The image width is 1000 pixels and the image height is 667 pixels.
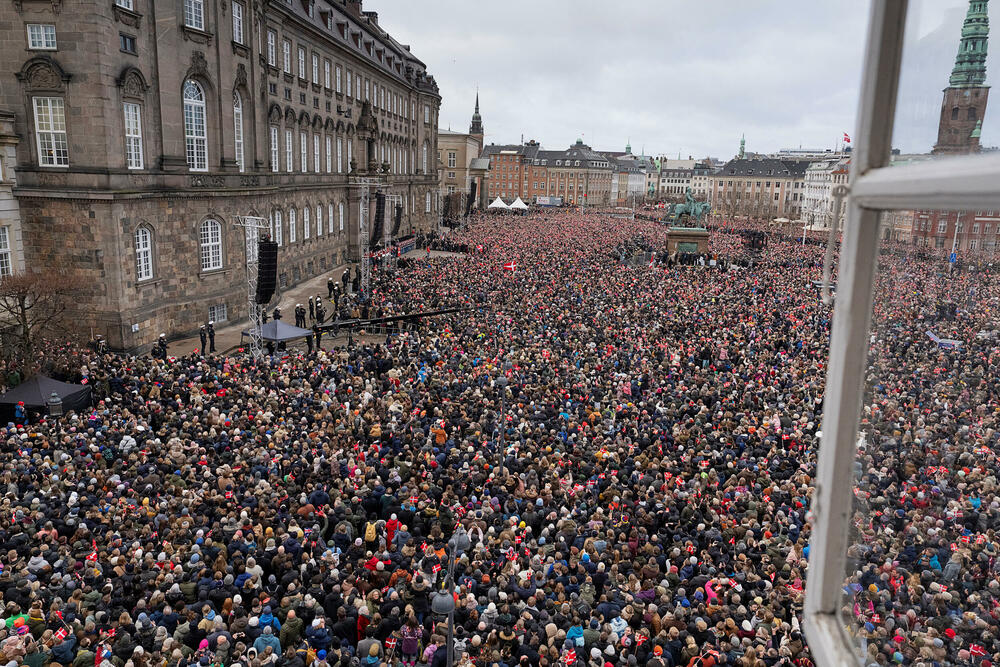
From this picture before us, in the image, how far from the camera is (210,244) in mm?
30484

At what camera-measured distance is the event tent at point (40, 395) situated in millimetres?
17500

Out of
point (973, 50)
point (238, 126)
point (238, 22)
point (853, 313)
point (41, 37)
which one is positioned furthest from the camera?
point (238, 126)

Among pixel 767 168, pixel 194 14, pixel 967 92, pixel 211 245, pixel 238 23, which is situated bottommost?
pixel 211 245

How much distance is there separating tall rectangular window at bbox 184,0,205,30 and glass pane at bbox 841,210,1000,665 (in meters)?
31.8

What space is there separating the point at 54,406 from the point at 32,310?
7269 mm

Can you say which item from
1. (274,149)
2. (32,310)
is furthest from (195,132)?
(32,310)

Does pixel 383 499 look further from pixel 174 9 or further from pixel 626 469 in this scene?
pixel 174 9

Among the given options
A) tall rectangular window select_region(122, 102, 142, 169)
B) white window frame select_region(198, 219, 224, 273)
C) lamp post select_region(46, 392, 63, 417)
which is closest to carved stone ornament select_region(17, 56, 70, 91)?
tall rectangular window select_region(122, 102, 142, 169)

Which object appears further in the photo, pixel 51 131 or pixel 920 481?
pixel 51 131

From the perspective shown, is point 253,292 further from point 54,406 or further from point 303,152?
point 303,152

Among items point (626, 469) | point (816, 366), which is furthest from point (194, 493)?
point (816, 366)

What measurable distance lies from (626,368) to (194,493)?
13.7m

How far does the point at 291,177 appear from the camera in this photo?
138ft

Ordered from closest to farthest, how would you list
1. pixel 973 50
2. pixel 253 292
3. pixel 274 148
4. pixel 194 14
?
pixel 973 50, pixel 253 292, pixel 194 14, pixel 274 148
